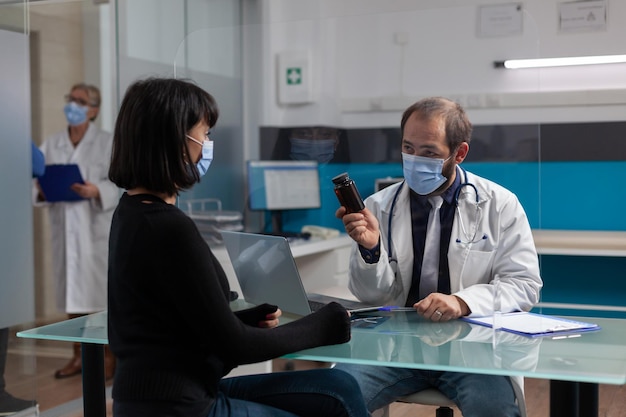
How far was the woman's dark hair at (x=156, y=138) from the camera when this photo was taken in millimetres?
1498

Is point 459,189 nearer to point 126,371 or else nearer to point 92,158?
point 126,371

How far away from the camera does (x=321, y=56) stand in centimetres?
307

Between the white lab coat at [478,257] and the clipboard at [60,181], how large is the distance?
2238 millimetres

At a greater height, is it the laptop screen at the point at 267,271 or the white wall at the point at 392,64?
the white wall at the point at 392,64

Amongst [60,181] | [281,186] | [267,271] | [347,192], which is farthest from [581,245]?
[60,181]

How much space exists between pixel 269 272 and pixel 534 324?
1.91ft

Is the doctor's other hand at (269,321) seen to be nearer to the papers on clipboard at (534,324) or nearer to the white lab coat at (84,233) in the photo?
the papers on clipboard at (534,324)

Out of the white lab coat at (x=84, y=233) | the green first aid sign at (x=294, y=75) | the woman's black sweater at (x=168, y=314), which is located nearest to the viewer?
the woman's black sweater at (x=168, y=314)

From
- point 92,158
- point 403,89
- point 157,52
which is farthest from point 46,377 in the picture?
point 403,89

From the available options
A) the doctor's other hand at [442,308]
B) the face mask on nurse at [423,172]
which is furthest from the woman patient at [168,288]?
the face mask on nurse at [423,172]

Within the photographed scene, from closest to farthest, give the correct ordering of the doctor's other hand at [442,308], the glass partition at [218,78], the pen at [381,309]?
the doctor's other hand at [442,308], the pen at [381,309], the glass partition at [218,78]

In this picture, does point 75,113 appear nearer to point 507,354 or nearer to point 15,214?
point 15,214

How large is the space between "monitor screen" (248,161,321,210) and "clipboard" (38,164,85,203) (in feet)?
3.99

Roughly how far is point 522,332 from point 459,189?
0.48m
